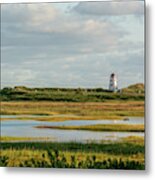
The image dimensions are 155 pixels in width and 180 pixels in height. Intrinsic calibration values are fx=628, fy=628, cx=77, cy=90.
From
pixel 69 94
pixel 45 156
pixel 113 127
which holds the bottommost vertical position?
pixel 45 156

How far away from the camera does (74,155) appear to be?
2451mm

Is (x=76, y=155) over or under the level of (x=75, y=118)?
under

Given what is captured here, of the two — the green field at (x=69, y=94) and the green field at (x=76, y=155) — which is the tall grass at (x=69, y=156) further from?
the green field at (x=69, y=94)

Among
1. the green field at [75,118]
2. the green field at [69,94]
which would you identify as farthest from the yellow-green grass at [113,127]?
the green field at [69,94]

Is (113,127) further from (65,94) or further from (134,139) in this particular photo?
(65,94)

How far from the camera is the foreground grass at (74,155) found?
7.92 ft

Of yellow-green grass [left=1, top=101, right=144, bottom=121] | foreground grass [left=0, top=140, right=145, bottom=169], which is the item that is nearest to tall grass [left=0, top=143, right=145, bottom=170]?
foreground grass [left=0, top=140, right=145, bottom=169]

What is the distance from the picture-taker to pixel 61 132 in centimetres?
246

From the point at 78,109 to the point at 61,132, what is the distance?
0.11m

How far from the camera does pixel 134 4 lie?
242 centimetres

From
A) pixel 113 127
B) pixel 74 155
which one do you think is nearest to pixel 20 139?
pixel 74 155

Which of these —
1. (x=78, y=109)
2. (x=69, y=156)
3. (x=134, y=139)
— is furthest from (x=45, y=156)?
(x=134, y=139)

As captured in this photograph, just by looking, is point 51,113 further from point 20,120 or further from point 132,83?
point 132,83

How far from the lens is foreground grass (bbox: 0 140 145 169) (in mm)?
2414
